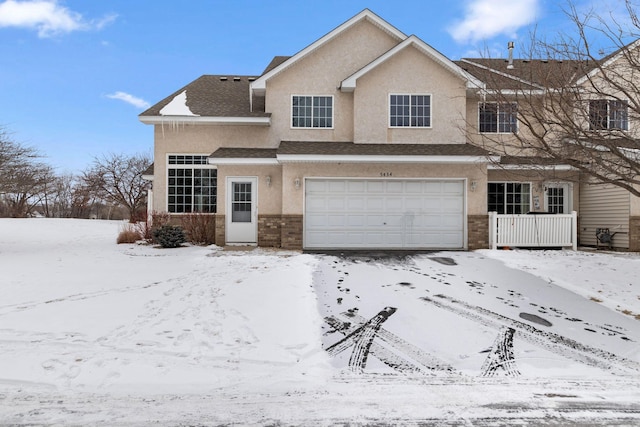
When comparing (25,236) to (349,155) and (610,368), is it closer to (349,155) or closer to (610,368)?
(349,155)

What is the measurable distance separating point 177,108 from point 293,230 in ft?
24.0

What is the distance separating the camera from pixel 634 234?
13.2 meters

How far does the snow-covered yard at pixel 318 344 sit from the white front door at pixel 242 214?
166 inches

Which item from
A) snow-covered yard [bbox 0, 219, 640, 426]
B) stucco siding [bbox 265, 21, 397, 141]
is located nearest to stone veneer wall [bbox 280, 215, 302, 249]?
snow-covered yard [bbox 0, 219, 640, 426]

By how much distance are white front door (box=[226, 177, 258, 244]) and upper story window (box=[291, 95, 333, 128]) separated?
3.13 m

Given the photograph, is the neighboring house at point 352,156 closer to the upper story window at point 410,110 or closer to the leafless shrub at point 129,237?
the upper story window at point 410,110

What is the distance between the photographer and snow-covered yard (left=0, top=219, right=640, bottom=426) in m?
3.63

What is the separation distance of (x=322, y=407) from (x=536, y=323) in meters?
4.53

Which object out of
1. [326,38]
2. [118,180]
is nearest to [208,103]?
[326,38]

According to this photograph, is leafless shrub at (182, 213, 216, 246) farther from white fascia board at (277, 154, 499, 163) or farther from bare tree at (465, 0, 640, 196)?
bare tree at (465, 0, 640, 196)

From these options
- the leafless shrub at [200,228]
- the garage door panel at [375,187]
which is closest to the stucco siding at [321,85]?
the garage door panel at [375,187]

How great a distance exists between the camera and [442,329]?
5.94 m

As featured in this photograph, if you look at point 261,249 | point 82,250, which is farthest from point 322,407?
point 82,250

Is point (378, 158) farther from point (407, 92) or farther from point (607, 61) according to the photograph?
point (607, 61)
